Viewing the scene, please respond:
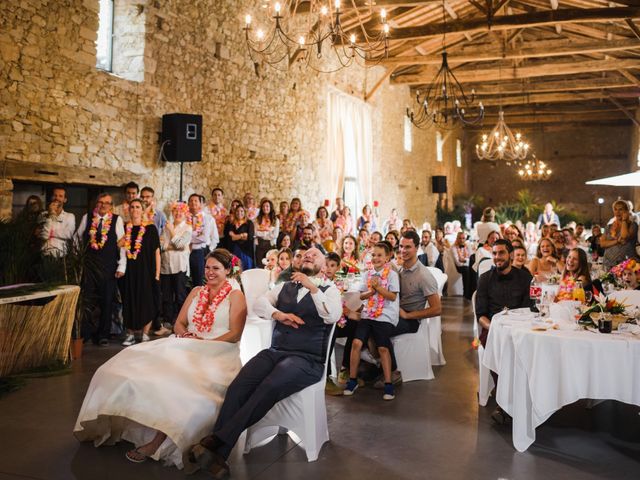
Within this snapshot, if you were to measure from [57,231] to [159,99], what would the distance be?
263cm

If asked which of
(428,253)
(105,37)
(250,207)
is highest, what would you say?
(105,37)

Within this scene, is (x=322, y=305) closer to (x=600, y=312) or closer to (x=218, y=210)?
(x=600, y=312)

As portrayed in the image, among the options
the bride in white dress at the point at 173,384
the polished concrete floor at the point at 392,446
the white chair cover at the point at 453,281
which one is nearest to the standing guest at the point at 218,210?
the polished concrete floor at the point at 392,446

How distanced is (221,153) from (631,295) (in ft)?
20.7

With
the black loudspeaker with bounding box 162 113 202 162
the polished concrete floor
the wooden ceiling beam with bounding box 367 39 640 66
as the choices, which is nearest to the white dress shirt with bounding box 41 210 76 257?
the polished concrete floor

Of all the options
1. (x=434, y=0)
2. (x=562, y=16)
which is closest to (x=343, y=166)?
(x=434, y=0)

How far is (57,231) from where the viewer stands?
235 inches

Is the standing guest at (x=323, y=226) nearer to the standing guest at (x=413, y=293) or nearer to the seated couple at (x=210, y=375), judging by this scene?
the standing guest at (x=413, y=293)

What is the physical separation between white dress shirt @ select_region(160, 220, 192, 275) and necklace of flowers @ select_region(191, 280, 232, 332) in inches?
116

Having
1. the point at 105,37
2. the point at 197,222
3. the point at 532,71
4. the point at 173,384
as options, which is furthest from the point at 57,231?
the point at 532,71

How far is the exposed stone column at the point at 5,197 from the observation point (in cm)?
588

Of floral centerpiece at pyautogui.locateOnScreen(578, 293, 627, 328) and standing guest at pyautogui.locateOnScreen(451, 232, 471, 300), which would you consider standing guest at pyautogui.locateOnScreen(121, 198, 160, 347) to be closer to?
floral centerpiece at pyautogui.locateOnScreen(578, 293, 627, 328)

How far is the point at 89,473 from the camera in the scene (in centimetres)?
302

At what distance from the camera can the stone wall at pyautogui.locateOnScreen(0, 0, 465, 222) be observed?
6.15 metres
